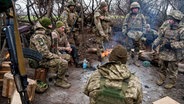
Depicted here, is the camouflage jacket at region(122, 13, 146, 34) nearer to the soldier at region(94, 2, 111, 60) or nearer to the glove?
the soldier at region(94, 2, 111, 60)

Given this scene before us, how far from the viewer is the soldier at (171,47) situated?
589cm

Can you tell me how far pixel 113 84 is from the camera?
290 centimetres

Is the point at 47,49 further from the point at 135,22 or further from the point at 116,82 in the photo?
the point at 135,22

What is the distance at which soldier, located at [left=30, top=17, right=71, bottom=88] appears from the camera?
5453 mm

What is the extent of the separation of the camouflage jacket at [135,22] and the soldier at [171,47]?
4.40 ft

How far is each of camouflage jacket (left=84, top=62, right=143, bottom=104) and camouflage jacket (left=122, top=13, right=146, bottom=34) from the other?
4.73 metres

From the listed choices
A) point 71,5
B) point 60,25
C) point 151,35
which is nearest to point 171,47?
point 60,25

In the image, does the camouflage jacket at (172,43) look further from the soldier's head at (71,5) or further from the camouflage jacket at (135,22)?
the soldier's head at (71,5)

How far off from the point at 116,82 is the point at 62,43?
13.6 feet

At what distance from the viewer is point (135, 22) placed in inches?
301

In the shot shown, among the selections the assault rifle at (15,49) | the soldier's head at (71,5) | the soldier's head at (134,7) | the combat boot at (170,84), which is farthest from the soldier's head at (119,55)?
the soldier's head at (71,5)

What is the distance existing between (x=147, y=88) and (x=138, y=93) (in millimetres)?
3329

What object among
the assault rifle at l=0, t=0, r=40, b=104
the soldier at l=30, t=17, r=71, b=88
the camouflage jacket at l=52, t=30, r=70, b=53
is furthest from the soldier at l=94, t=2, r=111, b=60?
the assault rifle at l=0, t=0, r=40, b=104

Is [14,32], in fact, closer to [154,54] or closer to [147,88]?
[147,88]
